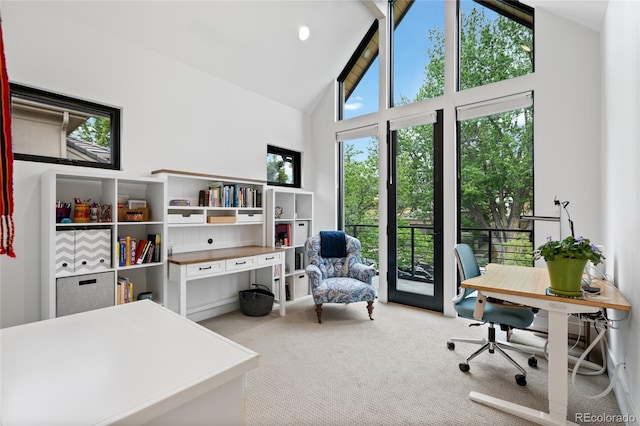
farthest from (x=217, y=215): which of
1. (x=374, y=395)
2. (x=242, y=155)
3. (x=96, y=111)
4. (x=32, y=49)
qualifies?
(x=374, y=395)

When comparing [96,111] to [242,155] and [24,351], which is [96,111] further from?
[24,351]

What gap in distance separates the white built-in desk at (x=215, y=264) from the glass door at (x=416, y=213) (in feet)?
5.22

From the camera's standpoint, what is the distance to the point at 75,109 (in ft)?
9.01

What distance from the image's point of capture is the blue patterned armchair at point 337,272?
346cm

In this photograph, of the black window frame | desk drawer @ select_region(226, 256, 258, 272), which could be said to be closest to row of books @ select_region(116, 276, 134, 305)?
desk drawer @ select_region(226, 256, 258, 272)

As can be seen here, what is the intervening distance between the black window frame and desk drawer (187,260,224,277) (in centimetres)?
119

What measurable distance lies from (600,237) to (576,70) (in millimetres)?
1576

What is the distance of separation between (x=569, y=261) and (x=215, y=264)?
284 cm

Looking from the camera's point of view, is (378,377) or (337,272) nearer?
(378,377)

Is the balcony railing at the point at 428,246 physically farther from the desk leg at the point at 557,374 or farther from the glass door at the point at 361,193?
the desk leg at the point at 557,374

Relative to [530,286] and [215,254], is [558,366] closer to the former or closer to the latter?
[530,286]

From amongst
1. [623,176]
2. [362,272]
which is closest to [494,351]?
[362,272]

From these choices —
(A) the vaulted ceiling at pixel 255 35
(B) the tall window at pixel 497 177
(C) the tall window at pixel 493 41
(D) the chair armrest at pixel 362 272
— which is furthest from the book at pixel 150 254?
(C) the tall window at pixel 493 41

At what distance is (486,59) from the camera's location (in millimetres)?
3584
